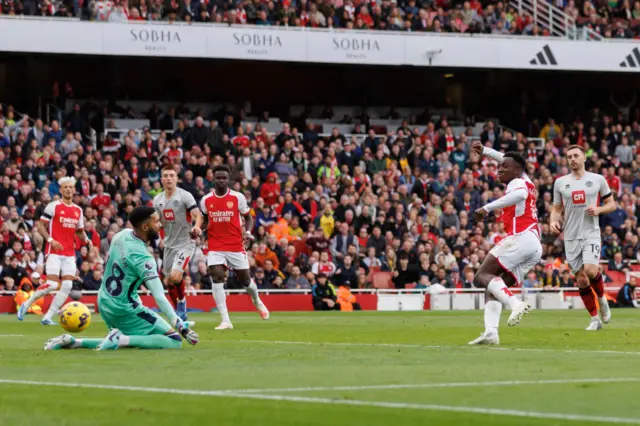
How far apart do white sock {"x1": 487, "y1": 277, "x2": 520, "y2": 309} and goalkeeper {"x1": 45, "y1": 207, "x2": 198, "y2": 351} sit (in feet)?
11.4

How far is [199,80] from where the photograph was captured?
151 feet

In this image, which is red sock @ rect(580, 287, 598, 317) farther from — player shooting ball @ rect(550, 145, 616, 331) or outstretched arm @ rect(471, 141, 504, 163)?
outstretched arm @ rect(471, 141, 504, 163)

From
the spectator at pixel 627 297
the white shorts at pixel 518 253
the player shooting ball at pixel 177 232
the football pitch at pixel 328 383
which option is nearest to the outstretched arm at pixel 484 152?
the white shorts at pixel 518 253

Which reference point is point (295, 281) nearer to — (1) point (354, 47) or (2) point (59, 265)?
(2) point (59, 265)

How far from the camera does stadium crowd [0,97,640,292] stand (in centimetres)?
3147

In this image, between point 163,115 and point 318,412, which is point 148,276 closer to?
point 318,412

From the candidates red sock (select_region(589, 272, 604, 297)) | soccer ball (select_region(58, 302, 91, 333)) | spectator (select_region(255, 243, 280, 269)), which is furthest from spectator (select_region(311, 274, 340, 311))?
soccer ball (select_region(58, 302, 91, 333))

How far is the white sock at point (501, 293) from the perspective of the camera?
14.3 meters

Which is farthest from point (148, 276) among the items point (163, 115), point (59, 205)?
point (163, 115)

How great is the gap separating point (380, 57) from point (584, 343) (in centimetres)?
2774

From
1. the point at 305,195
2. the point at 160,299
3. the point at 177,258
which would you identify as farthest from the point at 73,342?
the point at 305,195

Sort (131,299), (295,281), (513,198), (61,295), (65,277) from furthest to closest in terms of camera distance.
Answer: (295,281)
(61,295)
(65,277)
(513,198)
(131,299)

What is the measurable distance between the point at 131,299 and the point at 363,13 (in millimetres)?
30049

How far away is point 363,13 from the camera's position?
4203 centimetres
